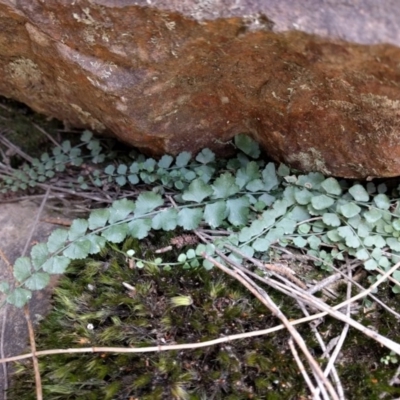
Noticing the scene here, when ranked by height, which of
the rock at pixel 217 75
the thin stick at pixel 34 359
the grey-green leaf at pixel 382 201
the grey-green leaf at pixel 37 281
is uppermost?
the rock at pixel 217 75

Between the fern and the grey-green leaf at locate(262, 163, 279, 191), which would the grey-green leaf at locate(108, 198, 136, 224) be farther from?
the grey-green leaf at locate(262, 163, 279, 191)

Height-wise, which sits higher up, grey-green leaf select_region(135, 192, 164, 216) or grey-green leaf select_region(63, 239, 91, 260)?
grey-green leaf select_region(135, 192, 164, 216)

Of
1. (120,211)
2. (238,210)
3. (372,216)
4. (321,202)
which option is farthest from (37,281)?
(372,216)

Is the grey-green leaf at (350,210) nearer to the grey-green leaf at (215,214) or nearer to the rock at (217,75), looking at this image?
the rock at (217,75)

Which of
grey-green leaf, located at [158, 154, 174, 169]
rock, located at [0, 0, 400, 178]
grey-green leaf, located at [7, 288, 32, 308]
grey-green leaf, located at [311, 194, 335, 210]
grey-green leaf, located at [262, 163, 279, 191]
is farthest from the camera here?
grey-green leaf, located at [158, 154, 174, 169]

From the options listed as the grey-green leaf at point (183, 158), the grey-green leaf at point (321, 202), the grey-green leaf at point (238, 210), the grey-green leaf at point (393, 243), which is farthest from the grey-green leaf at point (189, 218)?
the grey-green leaf at point (393, 243)

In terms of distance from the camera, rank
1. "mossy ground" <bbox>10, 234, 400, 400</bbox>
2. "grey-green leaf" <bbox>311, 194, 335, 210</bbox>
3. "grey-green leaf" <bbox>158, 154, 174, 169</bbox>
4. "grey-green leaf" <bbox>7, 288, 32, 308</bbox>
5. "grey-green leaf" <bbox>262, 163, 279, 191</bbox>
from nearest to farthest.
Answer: "mossy ground" <bbox>10, 234, 400, 400</bbox>
"grey-green leaf" <bbox>7, 288, 32, 308</bbox>
"grey-green leaf" <bbox>311, 194, 335, 210</bbox>
"grey-green leaf" <bbox>262, 163, 279, 191</bbox>
"grey-green leaf" <bbox>158, 154, 174, 169</bbox>

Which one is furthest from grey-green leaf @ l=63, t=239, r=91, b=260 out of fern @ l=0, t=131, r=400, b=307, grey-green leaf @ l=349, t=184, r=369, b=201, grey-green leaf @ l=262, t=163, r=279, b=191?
grey-green leaf @ l=349, t=184, r=369, b=201

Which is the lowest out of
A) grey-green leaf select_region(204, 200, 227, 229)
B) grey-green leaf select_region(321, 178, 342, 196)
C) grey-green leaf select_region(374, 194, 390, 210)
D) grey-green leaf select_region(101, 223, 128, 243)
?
grey-green leaf select_region(101, 223, 128, 243)

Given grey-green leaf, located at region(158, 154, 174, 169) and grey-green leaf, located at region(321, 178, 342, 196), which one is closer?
grey-green leaf, located at region(321, 178, 342, 196)
